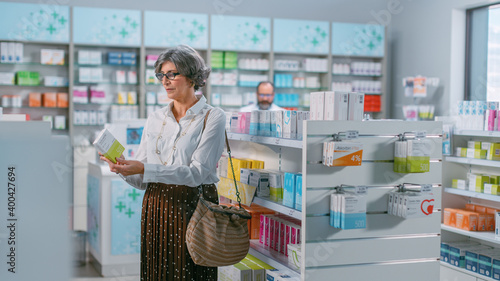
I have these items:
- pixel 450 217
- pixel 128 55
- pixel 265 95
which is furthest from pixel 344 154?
pixel 128 55

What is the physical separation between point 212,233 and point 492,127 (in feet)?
10.6

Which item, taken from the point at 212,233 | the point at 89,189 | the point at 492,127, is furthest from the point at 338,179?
the point at 89,189

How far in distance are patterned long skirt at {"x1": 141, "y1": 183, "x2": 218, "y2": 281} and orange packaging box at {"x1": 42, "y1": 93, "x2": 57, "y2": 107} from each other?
5.08 metres

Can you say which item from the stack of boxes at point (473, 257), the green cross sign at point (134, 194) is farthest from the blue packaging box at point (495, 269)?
the green cross sign at point (134, 194)

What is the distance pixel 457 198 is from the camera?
17.8ft

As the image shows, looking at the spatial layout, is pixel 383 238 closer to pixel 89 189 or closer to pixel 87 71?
pixel 89 189

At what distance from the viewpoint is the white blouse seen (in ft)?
8.23

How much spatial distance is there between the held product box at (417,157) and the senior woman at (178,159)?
944 millimetres

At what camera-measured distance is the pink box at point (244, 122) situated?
357 centimetres

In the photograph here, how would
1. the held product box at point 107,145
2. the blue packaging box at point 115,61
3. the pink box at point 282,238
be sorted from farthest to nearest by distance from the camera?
the blue packaging box at point 115,61
the pink box at point 282,238
the held product box at point 107,145

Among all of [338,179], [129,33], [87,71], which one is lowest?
Result: [338,179]

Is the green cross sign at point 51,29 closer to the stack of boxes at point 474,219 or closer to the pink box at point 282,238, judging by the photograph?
the pink box at point 282,238

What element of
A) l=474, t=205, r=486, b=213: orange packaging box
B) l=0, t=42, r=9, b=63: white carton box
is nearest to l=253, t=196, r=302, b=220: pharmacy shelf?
l=474, t=205, r=486, b=213: orange packaging box

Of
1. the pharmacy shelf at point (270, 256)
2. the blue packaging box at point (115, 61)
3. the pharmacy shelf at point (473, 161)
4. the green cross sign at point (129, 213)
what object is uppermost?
the blue packaging box at point (115, 61)
